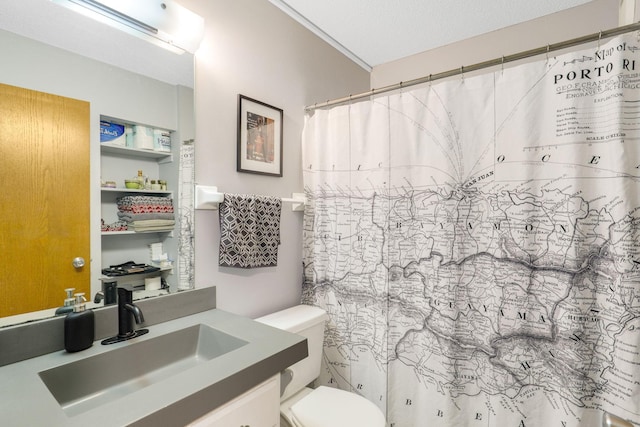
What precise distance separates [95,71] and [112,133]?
8.9 inches

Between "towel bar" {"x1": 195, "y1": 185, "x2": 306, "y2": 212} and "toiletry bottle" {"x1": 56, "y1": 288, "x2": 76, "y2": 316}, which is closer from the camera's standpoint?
"toiletry bottle" {"x1": 56, "y1": 288, "x2": 76, "y2": 316}

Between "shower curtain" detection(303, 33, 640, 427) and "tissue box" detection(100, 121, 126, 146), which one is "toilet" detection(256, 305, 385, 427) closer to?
"shower curtain" detection(303, 33, 640, 427)

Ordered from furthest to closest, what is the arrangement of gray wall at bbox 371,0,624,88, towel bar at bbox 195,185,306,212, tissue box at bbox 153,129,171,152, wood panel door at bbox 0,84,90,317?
gray wall at bbox 371,0,624,88, towel bar at bbox 195,185,306,212, tissue box at bbox 153,129,171,152, wood panel door at bbox 0,84,90,317

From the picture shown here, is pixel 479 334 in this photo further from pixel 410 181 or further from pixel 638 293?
pixel 410 181

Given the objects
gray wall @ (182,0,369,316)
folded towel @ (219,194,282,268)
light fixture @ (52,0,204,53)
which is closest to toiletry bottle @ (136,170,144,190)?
gray wall @ (182,0,369,316)

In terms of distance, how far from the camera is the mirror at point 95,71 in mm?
964

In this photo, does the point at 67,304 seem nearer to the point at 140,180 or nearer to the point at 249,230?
the point at 140,180

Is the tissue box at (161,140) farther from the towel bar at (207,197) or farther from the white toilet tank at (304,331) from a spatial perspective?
the white toilet tank at (304,331)

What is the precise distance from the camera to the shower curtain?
3.69ft

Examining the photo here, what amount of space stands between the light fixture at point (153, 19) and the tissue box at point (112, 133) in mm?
387

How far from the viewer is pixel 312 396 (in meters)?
1.54

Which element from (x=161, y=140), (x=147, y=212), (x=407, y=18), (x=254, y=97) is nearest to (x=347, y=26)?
(x=407, y=18)

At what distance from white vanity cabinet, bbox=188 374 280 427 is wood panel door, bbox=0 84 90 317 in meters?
0.68

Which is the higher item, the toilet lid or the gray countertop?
the gray countertop
